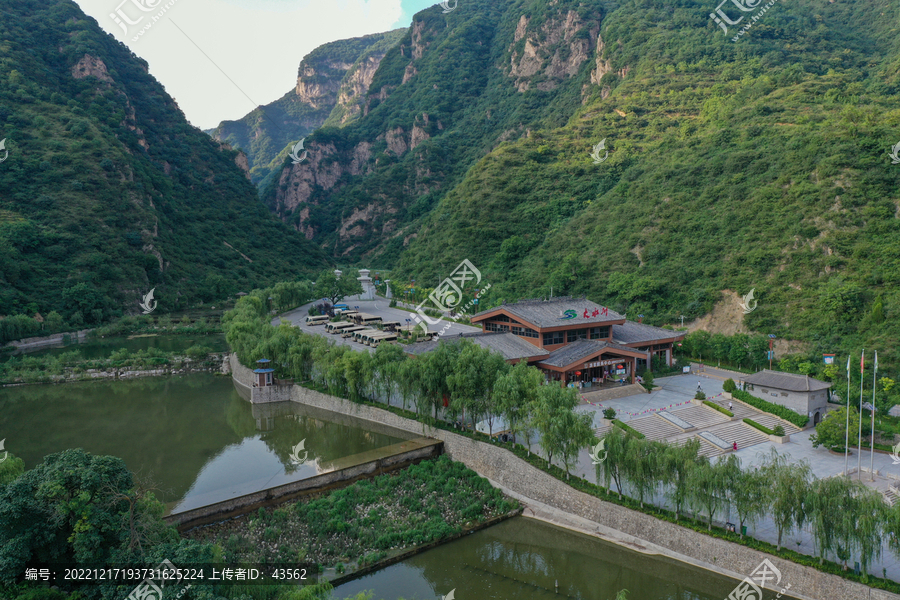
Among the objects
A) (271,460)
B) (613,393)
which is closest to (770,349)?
(613,393)

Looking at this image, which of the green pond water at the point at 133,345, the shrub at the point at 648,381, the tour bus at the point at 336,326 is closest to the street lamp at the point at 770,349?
the shrub at the point at 648,381

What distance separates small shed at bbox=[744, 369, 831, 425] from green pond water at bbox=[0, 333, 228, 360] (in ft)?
157

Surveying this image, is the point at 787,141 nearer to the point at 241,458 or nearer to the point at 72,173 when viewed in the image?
the point at 241,458

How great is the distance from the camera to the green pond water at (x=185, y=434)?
2662 cm

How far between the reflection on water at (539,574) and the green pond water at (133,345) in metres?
41.4

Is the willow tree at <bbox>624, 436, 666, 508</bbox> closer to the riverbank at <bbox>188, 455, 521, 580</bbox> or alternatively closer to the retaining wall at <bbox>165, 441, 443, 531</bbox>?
the riverbank at <bbox>188, 455, 521, 580</bbox>

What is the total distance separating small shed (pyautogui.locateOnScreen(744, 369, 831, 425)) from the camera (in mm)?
29750

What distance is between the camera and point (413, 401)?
31.3 meters

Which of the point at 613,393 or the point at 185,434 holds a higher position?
the point at 613,393

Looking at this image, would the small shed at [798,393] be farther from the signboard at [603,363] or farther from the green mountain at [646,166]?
the green mountain at [646,166]

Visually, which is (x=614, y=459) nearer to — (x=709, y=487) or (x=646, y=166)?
(x=709, y=487)

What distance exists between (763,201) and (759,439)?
107 feet

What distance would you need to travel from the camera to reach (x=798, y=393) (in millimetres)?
29938

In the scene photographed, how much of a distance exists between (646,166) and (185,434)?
63555mm
